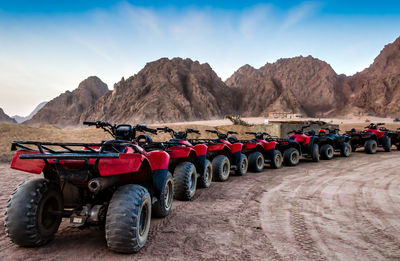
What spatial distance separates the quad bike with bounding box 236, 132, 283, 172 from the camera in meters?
9.32

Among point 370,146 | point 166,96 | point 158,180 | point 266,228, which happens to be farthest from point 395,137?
point 166,96

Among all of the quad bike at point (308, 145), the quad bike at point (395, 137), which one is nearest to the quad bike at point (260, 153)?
the quad bike at point (308, 145)

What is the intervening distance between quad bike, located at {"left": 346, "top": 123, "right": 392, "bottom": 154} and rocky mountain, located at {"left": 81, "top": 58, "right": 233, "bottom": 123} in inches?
1790

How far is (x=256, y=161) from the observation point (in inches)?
364

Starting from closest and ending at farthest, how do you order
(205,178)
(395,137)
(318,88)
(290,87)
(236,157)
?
(205,178), (236,157), (395,137), (318,88), (290,87)

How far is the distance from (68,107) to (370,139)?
81.0 meters

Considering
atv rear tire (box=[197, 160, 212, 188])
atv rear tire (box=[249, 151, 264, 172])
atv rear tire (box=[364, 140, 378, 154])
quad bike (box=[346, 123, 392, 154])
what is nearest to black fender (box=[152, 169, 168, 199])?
atv rear tire (box=[197, 160, 212, 188])

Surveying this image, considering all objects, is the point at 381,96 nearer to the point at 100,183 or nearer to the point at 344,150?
the point at 344,150

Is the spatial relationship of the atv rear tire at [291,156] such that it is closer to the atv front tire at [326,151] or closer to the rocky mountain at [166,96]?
the atv front tire at [326,151]

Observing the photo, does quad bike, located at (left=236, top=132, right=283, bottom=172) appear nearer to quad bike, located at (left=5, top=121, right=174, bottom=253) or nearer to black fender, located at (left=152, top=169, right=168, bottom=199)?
black fender, located at (left=152, top=169, right=168, bottom=199)

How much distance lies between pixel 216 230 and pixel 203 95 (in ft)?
209

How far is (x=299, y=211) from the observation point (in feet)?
16.3

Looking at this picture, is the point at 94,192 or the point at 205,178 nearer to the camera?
the point at 94,192

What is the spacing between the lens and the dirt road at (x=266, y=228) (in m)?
3.31
